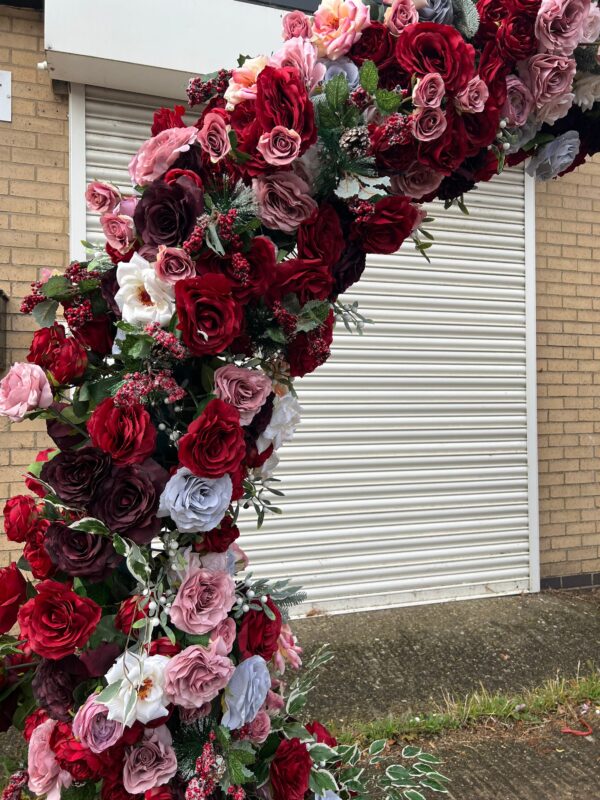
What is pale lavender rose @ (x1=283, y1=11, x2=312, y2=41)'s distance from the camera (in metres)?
1.43

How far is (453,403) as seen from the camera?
15.0 ft

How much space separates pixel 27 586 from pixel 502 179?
14.6ft

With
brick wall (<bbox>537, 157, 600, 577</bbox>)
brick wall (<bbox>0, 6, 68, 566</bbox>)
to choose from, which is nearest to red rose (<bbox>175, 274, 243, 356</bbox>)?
brick wall (<bbox>0, 6, 68, 566</bbox>)

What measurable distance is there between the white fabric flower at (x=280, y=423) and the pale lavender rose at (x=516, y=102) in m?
0.83

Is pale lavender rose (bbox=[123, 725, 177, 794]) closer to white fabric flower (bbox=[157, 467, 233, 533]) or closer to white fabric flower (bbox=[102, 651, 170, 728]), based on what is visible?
white fabric flower (bbox=[102, 651, 170, 728])

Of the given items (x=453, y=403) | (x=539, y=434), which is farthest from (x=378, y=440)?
(x=539, y=434)

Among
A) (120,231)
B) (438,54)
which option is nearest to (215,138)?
(120,231)

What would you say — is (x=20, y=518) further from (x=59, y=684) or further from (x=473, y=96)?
(x=473, y=96)

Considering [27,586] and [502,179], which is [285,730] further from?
[502,179]

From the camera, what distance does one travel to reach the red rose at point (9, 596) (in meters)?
1.35

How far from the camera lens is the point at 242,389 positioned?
1.25 meters

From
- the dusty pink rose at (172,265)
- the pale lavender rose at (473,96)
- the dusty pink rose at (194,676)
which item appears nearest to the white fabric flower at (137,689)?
the dusty pink rose at (194,676)

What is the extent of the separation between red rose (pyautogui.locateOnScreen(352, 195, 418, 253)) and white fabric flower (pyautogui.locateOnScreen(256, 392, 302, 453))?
394 mm

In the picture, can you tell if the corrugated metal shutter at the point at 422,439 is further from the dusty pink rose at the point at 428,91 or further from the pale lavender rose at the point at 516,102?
the dusty pink rose at the point at 428,91
